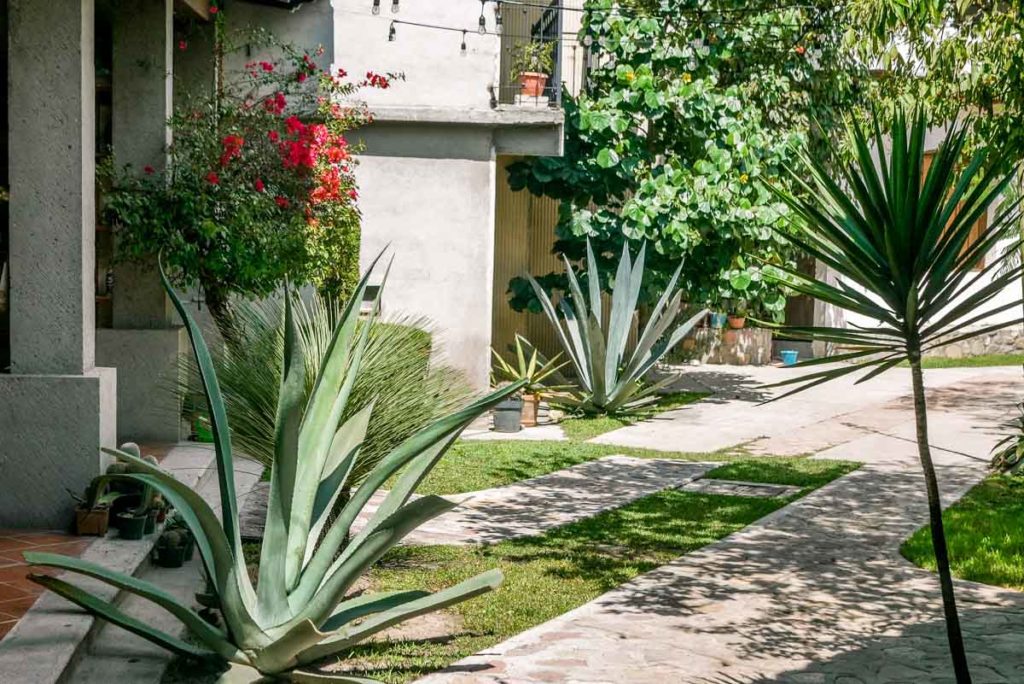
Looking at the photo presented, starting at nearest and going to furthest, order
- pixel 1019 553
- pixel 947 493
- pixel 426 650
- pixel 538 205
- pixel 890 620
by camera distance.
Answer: pixel 426 650 → pixel 890 620 → pixel 1019 553 → pixel 947 493 → pixel 538 205

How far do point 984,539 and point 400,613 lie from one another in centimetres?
433

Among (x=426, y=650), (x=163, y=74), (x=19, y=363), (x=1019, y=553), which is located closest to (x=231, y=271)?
(x=163, y=74)

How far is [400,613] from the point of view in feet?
16.2

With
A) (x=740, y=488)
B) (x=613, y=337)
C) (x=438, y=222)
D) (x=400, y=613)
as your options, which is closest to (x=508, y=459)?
(x=740, y=488)

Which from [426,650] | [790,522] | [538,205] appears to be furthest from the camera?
[538,205]

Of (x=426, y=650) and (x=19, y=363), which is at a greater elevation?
(x=19, y=363)

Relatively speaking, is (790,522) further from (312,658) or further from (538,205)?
(538,205)

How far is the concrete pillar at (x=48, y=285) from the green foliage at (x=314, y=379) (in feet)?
2.11

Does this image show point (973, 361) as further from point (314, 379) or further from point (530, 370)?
point (314, 379)

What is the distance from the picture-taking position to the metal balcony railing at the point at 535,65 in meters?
13.1

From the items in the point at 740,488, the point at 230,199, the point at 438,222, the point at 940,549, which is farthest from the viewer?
the point at 438,222

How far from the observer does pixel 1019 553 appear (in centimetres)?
732

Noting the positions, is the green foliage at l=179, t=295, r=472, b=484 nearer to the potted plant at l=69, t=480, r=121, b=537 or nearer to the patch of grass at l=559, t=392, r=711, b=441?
the potted plant at l=69, t=480, r=121, b=537

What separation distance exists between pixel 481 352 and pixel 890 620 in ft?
23.9
